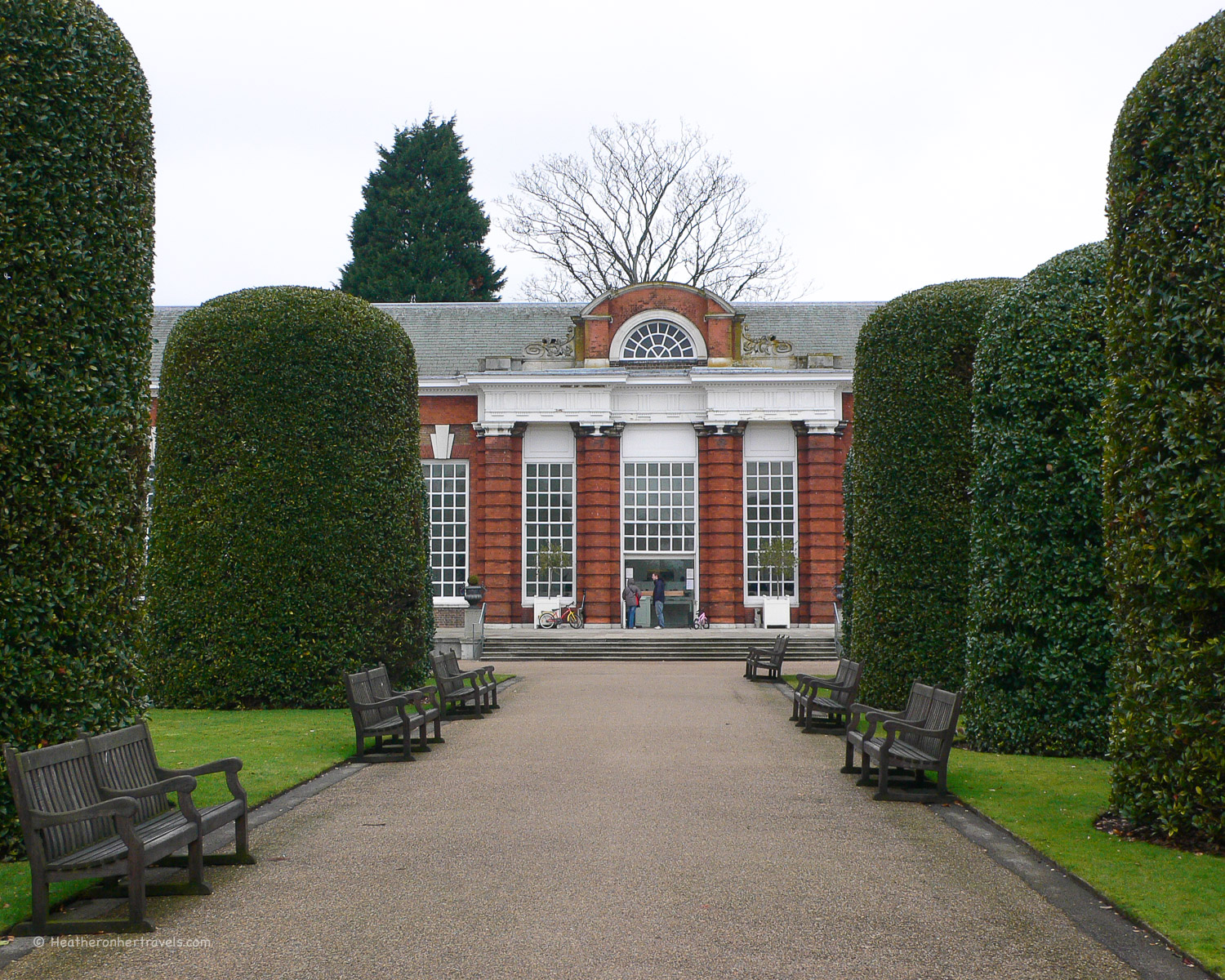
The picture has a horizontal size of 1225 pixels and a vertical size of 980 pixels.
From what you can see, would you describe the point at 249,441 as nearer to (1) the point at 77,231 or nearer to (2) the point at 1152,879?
(1) the point at 77,231

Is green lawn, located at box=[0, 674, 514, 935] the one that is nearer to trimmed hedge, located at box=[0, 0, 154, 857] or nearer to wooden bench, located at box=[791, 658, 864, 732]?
trimmed hedge, located at box=[0, 0, 154, 857]

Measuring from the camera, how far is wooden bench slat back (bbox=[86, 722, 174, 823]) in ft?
19.6

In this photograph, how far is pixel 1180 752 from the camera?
6816 millimetres

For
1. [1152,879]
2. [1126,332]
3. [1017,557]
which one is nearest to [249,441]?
[1017,557]

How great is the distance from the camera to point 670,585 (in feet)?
106

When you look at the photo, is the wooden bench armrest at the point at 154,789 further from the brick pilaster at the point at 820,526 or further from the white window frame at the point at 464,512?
the white window frame at the point at 464,512

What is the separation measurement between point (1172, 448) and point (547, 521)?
25957 mm

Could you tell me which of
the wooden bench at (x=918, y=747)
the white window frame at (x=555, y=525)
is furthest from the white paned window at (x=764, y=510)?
the wooden bench at (x=918, y=747)

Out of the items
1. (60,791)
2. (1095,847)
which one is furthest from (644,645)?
(60,791)

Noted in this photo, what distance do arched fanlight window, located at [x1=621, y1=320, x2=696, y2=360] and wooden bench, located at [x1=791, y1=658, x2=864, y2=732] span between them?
19.6 m

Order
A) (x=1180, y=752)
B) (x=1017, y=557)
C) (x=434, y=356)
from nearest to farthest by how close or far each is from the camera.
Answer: (x=1180, y=752) < (x=1017, y=557) < (x=434, y=356)

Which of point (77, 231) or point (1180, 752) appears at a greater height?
point (77, 231)

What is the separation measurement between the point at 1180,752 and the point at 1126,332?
2.76m

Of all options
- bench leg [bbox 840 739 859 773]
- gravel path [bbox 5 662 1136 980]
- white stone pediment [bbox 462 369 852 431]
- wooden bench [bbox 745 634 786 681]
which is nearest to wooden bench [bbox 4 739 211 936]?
gravel path [bbox 5 662 1136 980]
